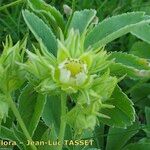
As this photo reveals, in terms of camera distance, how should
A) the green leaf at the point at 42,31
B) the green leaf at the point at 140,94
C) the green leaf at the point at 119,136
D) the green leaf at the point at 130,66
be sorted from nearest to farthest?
the green leaf at the point at 130,66 < the green leaf at the point at 42,31 < the green leaf at the point at 119,136 < the green leaf at the point at 140,94

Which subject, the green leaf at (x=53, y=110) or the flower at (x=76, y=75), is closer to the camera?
the flower at (x=76, y=75)

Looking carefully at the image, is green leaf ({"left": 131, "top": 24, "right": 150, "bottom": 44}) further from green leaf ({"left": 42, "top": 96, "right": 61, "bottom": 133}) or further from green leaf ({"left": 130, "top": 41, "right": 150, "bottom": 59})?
green leaf ({"left": 42, "top": 96, "right": 61, "bottom": 133})

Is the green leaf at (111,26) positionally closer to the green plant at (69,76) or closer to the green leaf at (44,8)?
the green plant at (69,76)

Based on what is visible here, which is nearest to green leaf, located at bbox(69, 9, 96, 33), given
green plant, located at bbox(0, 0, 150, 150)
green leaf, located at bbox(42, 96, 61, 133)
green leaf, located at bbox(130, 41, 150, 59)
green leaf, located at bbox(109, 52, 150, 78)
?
green plant, located at bbox(0, 0, 150, 150)

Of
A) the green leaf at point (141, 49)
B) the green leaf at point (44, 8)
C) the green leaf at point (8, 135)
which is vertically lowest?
the green leaf at point (8, 135)

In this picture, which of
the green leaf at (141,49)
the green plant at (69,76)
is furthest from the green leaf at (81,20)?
the green leaf at (141,49)

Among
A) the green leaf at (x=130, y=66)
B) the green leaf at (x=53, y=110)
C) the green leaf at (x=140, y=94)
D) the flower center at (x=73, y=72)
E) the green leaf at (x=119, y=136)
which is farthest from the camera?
the green leaf at (x=140, y=94)
